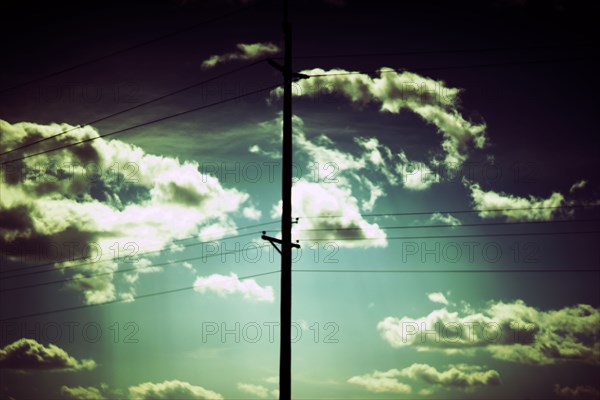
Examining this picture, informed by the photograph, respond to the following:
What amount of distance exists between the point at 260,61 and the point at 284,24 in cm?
158

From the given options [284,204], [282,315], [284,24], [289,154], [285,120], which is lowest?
[282,315]

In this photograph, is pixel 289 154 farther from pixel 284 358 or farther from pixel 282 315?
pixel 284 358

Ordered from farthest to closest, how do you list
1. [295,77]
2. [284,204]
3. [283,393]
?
[295,77] → [284,204] → [283,393]

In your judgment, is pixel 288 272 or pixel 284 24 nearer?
pixel 288 272

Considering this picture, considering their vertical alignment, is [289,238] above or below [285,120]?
below

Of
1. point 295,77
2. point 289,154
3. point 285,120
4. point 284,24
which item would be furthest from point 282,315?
point 284,24

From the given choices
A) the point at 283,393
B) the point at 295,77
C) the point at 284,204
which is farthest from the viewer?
the point at 295,77

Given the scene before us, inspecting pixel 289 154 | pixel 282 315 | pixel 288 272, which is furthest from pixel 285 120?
pixel 282 315

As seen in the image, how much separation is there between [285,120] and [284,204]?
118 inches

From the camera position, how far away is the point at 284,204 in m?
19.0

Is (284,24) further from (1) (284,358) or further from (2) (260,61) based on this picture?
(1) (284,358)

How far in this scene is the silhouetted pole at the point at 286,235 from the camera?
1778cm

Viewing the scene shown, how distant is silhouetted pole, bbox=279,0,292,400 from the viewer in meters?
17.8

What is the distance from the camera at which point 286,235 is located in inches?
737
